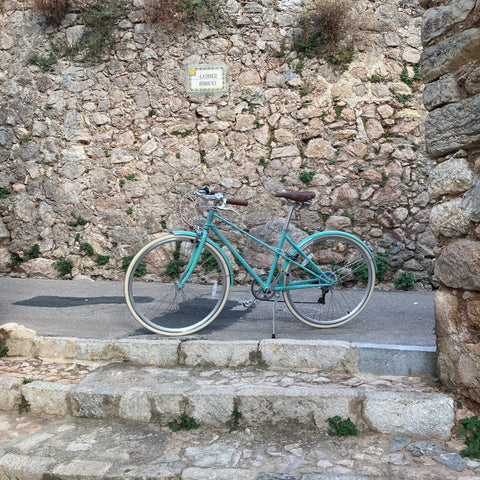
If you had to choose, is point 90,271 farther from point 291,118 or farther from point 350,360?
point 350,360

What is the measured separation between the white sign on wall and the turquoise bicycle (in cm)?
274

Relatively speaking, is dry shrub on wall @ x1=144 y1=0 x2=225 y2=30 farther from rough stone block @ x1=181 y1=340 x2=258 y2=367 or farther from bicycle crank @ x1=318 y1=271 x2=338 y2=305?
rough stone block @ x1=181 y1=340 x2=258 y2=367

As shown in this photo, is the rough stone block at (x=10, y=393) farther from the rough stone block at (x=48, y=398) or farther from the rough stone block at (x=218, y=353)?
the rough stone block at (x=218, y=353)

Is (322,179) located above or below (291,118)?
below

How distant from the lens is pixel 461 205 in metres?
2.53

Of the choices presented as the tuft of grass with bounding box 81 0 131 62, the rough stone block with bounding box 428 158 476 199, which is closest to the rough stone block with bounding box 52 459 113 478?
the rough stone block with bounding box 428 158 476 199

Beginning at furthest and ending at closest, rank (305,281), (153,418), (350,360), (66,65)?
(66,65)
(305,281)
(350,360)
(153,418)

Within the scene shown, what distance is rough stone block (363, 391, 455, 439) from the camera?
252 centimetres

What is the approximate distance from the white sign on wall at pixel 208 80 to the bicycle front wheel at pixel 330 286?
10.0ft

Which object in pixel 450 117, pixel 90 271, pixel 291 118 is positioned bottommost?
pixel 90 271

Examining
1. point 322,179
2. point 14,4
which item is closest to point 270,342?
point 322,179

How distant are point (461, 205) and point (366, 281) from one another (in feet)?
5.10

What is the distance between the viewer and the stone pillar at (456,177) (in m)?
2.46

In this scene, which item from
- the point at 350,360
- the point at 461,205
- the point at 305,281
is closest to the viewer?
the point at 461,205
